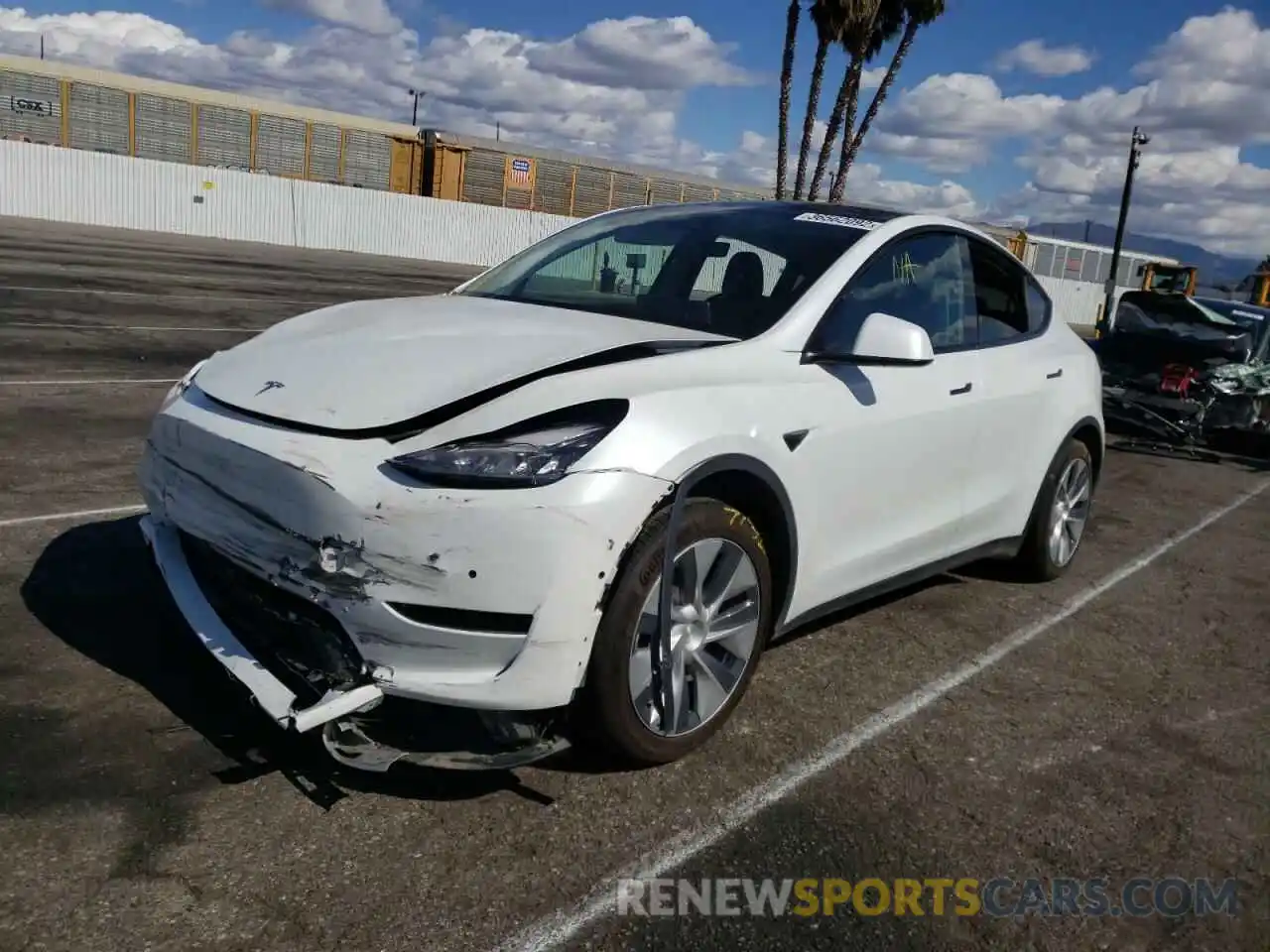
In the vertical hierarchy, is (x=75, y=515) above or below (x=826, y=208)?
below

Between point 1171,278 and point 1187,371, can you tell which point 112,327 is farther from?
point 1171,278

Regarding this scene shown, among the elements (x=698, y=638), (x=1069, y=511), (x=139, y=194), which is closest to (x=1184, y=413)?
(x=1069, y=511)

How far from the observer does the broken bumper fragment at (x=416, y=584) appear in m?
2.77

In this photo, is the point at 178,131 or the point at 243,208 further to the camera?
the point at 178,131

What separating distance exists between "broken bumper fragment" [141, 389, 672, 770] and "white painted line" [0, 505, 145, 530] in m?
2.54

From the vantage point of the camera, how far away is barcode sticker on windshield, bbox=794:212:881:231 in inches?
168

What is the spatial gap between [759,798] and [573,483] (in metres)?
1.13

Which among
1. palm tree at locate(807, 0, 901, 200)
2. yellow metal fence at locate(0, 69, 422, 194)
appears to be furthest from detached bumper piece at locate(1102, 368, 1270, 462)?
yellow metal fence at locate(0, 69, 422, 194)

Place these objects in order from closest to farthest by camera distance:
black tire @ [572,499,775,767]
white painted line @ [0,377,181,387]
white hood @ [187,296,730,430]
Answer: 1. black tire @ [572,499,775,767]
2. white hood @ [187,296,730,430]
3. white painted line @ [0,377,181,387]

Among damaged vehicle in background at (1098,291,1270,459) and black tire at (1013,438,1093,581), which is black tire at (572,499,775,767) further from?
damaged vehicle in background at (1098,291,1270,459)

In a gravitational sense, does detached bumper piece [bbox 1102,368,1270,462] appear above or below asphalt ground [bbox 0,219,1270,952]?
above

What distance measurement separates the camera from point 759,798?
3250 mm

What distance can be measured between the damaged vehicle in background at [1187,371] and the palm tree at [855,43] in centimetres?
1584

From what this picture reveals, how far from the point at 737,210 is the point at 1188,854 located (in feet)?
9.33
